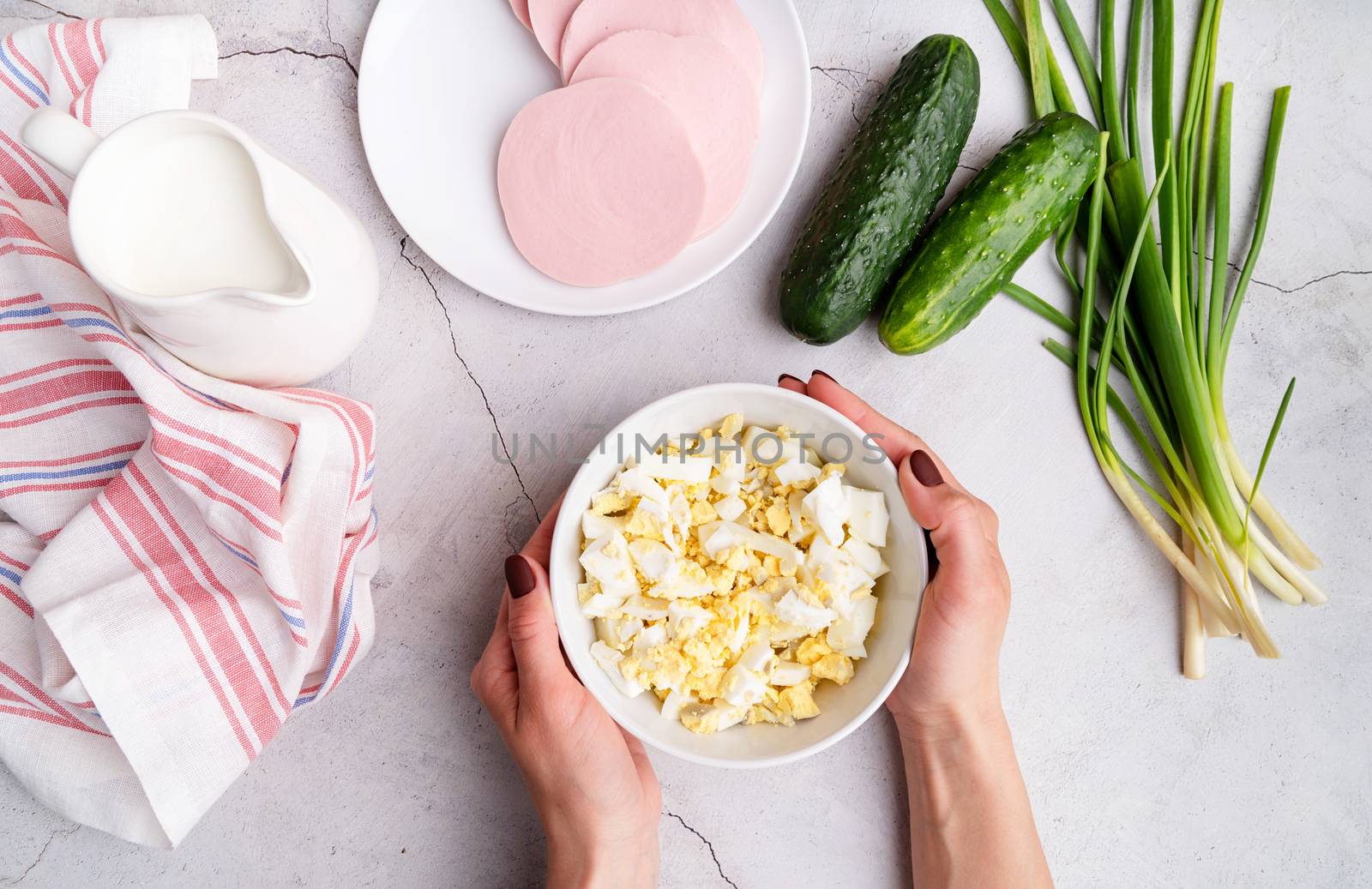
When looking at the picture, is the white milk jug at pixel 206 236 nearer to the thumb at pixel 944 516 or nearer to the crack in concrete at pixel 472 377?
the crack in concrete at pixel 472 377

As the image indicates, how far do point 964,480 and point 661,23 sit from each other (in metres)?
0.81

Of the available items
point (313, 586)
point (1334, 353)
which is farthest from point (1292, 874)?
point (313, 586)

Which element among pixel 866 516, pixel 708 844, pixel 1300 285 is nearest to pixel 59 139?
pixel 866 516

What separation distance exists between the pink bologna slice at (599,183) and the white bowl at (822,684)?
0.79 feet

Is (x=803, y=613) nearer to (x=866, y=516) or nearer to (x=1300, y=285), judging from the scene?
(x=866, y=516)

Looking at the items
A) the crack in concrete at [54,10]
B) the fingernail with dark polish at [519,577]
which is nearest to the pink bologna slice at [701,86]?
the fingernail with dark polish at [519,577]

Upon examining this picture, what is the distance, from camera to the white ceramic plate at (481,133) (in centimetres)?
118

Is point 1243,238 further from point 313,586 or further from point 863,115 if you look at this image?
point 313,586

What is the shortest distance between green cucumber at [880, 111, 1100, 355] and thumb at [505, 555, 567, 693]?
2.01 ft

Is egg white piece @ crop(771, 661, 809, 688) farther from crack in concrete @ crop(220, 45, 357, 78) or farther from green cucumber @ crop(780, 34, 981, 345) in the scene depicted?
crack in concrete @ crop(220, 45, 357, 78)

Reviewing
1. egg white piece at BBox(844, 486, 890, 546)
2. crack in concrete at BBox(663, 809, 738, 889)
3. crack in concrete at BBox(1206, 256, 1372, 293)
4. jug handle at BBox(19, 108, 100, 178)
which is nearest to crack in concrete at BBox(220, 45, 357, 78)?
jug handle at BBox(19, 108, 100, 178)

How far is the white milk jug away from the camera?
85 centimetres

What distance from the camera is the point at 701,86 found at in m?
1.13

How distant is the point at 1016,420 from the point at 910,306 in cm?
29
